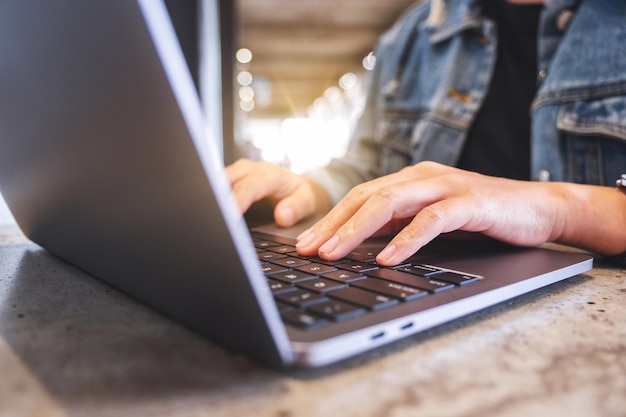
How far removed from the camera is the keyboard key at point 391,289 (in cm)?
31

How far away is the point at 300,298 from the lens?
30 cm

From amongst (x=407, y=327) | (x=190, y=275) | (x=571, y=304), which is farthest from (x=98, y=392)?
(x=571, y=304)

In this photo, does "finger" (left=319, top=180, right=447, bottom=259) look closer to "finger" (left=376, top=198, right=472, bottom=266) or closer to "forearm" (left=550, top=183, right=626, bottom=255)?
"finger" (left=376, top=198, right=472, bottom=266)

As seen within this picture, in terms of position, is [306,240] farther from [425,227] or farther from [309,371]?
[309,371]

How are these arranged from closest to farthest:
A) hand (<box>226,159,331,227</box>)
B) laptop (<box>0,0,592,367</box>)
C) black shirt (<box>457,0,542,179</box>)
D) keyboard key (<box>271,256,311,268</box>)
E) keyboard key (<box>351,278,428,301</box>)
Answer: laptop (<box>0,0,592,367</box>) < keyboard key (<box>351,278,428,301</box>) < keyboard key (<box>271,256,311,268</box>) < hand (<box>226,159,331,227</box>) < black shirt (<box>457,0,542,179</box>)

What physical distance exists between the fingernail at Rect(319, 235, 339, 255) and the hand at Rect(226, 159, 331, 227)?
27 cm

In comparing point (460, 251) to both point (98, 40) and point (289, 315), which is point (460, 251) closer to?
point (289, 315)

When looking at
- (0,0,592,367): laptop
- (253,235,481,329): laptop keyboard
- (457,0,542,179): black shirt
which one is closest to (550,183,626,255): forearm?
(0,0,592,367): laptop

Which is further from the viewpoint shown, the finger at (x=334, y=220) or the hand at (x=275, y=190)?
the hand at (x=275, y=190)

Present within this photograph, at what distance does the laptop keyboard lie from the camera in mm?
275

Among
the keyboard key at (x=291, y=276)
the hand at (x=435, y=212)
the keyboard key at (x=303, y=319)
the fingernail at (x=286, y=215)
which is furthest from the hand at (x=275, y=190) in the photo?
the keyboard key at (x=303, y=319)

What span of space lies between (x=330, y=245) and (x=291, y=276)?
0.30ft

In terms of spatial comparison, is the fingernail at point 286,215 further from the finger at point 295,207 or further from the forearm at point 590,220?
the forearm at point 590,220

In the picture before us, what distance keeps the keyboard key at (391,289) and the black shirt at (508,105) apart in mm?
867
